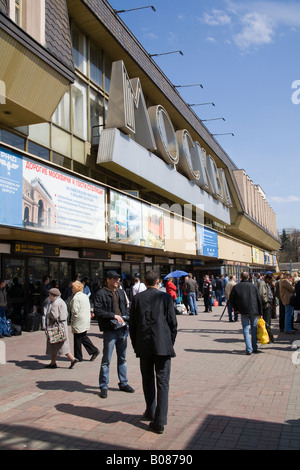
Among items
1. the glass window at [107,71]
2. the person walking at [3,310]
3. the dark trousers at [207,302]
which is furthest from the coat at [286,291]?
the glass window at [107,71]

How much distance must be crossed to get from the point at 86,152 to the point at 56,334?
11.1 meters

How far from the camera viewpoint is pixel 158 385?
4637 mm

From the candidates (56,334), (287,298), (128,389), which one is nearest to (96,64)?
(287,298)

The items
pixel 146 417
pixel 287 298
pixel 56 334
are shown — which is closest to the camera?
pixel 146 417

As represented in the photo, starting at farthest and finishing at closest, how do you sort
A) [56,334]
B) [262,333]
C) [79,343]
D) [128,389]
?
[262,333], [79,343], [56,334], [128,389]

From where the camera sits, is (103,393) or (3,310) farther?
(3,310)

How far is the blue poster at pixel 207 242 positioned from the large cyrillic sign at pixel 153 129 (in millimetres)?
3496

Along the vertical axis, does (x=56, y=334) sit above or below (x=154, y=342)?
below

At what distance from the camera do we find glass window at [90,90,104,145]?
59.5ft

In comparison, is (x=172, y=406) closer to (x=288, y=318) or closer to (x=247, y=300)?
(x=247, y=300)

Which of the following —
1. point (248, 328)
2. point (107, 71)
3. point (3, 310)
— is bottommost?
point (248, 328)

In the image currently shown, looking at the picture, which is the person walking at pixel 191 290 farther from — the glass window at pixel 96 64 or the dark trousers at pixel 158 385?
the dark trousers at pixel 158 385
